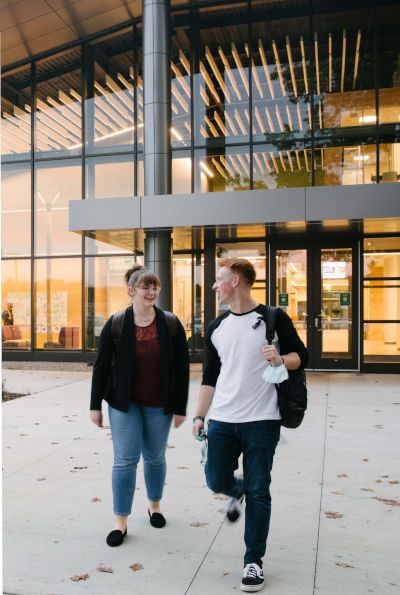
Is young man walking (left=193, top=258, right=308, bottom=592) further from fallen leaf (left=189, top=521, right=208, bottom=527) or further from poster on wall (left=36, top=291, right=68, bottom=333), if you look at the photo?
poster on wall (left=36, top=291, right=68, bottom=333)

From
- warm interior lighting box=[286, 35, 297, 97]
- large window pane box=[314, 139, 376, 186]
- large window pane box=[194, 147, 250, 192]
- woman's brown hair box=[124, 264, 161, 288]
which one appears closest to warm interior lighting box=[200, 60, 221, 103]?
large window pane box=[194, 147, 250, 192]

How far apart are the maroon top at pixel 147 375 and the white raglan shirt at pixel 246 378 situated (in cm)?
68

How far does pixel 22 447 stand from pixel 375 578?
4345mm

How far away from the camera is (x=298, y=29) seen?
14688 mm

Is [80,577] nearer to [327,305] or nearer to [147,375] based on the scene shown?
[147,375]

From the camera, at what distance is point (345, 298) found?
1326 cm

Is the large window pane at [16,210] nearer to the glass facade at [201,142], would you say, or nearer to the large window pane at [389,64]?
the glass facade at [201,142]

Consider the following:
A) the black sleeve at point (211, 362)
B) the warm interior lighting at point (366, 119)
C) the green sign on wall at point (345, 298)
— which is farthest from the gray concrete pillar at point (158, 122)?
the black sleeve at point (211, 362)

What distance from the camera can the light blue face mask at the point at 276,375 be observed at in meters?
3.09

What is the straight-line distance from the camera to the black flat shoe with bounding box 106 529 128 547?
3.72 m

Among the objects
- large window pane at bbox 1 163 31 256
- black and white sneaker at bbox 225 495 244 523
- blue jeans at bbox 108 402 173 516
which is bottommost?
black and white sneaker at bbox 225 495 244 523

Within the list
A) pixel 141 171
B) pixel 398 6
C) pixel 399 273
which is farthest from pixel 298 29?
pixel 399 273

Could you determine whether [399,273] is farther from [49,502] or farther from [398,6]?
[49,502]

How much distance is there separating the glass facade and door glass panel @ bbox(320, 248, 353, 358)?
0.56 feet
